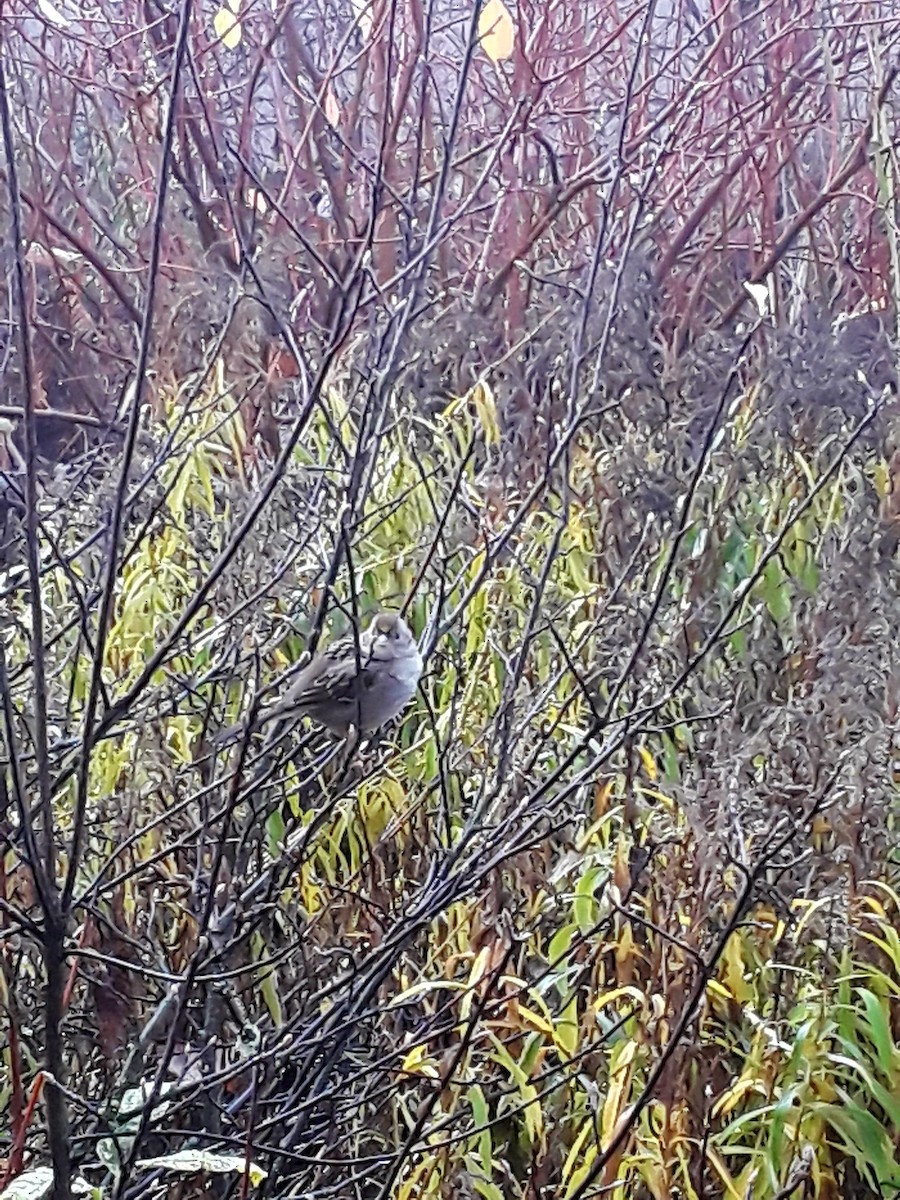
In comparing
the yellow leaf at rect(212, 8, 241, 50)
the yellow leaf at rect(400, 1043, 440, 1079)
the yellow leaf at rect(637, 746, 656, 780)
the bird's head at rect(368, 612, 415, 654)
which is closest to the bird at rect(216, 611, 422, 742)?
the bird's head at rect(368, 612, 415, 654)

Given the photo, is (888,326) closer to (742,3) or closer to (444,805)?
(742,3)

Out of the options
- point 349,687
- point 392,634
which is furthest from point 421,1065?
point 392,634

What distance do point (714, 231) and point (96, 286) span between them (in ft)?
8.53

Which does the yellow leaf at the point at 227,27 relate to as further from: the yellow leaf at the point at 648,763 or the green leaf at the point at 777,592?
the yellow leaf at the point at 648,763

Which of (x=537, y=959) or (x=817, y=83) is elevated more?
(x=817, y=83)

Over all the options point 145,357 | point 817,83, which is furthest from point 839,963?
point 817,83

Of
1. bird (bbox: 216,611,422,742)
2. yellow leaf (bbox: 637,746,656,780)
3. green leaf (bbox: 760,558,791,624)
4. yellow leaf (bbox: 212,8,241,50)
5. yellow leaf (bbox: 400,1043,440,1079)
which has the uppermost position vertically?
yellow leaf (bbox: 212,8,241,50)

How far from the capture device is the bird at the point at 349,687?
2.57 meters

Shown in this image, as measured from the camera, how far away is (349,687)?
102 inches

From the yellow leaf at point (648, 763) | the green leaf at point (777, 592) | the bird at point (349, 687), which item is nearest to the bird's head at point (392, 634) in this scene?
the bird at point (349, 687)

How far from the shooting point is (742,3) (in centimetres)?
574

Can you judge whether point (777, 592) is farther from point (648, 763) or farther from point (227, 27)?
point (227, 27)

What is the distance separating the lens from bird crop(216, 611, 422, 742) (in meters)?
2.57

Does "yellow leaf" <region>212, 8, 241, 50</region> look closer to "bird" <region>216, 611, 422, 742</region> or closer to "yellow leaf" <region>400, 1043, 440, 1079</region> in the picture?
"bird" <region>216, 611, 422, 742</region>
